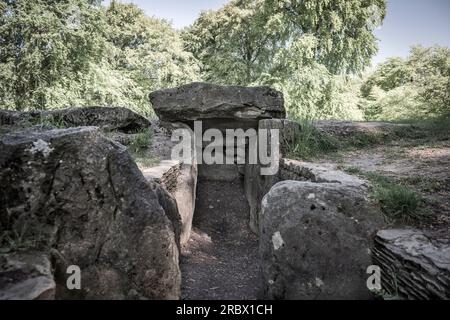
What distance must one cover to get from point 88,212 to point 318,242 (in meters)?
1.76

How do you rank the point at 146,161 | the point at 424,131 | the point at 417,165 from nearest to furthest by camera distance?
the point at 417,165, the point at 146,161, the point at 424,131

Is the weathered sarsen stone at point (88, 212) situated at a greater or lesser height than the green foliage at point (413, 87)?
lesser

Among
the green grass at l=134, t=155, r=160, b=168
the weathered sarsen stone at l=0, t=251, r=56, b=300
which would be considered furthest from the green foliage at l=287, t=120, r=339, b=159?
the weathered sarsen stone at l=0, t=251, r=56, b=300

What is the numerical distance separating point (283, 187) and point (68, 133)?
1.82 m

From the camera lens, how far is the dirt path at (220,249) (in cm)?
350

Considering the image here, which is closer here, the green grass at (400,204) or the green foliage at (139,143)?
the green grass at (400,204)

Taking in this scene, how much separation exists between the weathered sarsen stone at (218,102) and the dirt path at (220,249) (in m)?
1.49

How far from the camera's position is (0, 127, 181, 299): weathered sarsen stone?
2176 mm

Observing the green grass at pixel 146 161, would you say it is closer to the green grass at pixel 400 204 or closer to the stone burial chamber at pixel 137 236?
the stone burial chamber at pixel 137 236

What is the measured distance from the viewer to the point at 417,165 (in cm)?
413

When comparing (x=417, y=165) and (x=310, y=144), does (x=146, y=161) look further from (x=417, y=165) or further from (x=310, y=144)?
(x=417, y=165)

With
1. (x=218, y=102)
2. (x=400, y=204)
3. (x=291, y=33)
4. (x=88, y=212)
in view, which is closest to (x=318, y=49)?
(x=291, y=33)

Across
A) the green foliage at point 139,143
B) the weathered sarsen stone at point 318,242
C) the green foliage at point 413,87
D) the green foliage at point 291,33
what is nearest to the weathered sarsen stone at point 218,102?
the green foliage at point 139,143

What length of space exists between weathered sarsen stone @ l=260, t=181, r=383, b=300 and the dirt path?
2.63 ft
